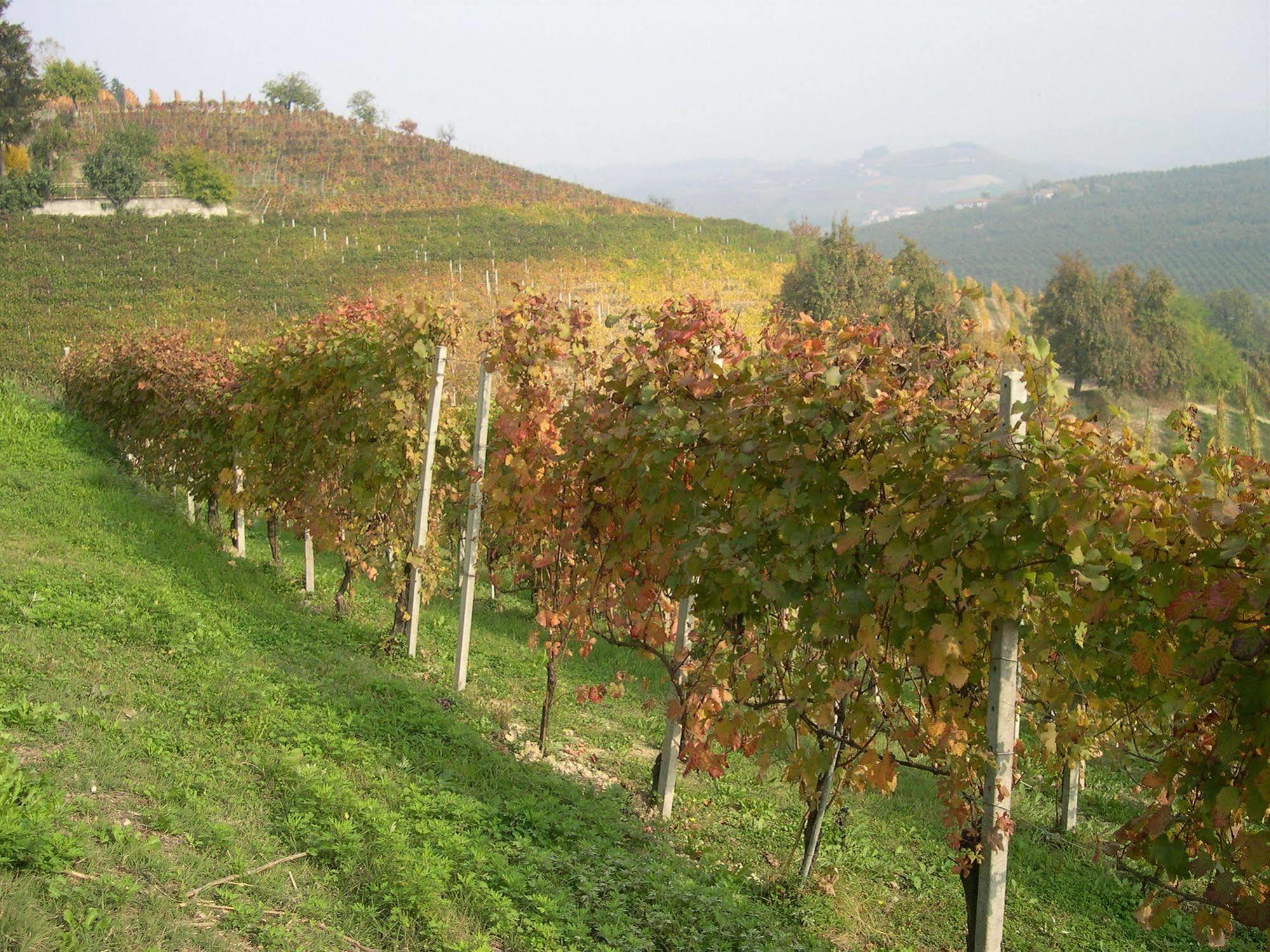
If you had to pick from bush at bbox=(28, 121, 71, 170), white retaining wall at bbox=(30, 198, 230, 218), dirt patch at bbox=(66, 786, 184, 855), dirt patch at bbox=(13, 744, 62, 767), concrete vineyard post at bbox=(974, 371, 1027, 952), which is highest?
bush at bbox=(28, 121, 71, 170)

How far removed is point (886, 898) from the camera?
437 cm

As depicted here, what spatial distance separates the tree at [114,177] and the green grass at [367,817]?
150 feet

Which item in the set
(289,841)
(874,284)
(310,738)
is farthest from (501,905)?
(874,284)

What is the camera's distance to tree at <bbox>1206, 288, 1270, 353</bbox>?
55.2m

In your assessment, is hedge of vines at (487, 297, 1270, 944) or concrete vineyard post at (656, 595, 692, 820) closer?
hedge of vines at (487, 297, 1270, 944)

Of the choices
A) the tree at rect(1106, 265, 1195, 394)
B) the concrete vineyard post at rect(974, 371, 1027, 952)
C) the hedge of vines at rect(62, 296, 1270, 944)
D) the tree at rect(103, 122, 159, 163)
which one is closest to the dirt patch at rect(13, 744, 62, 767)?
the hedge of vines at rect(62, 296, 1270, 944)

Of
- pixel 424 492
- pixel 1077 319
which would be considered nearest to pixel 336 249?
pixel 1077 319

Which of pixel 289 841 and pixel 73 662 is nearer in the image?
pixel 289 841

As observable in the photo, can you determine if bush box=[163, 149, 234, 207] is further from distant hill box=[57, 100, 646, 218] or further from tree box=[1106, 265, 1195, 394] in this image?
tree box=[1106, 265, 1195, 394]

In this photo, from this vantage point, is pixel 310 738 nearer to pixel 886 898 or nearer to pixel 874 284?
pixel 886 898

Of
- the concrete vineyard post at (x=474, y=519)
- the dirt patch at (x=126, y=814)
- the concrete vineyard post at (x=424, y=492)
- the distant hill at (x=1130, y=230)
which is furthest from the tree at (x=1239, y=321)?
the dirt patch at (x=126, y=814)

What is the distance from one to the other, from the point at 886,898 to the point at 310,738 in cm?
300

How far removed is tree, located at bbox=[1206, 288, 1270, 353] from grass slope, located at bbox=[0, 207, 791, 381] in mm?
31502

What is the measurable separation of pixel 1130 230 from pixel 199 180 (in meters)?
96.8
